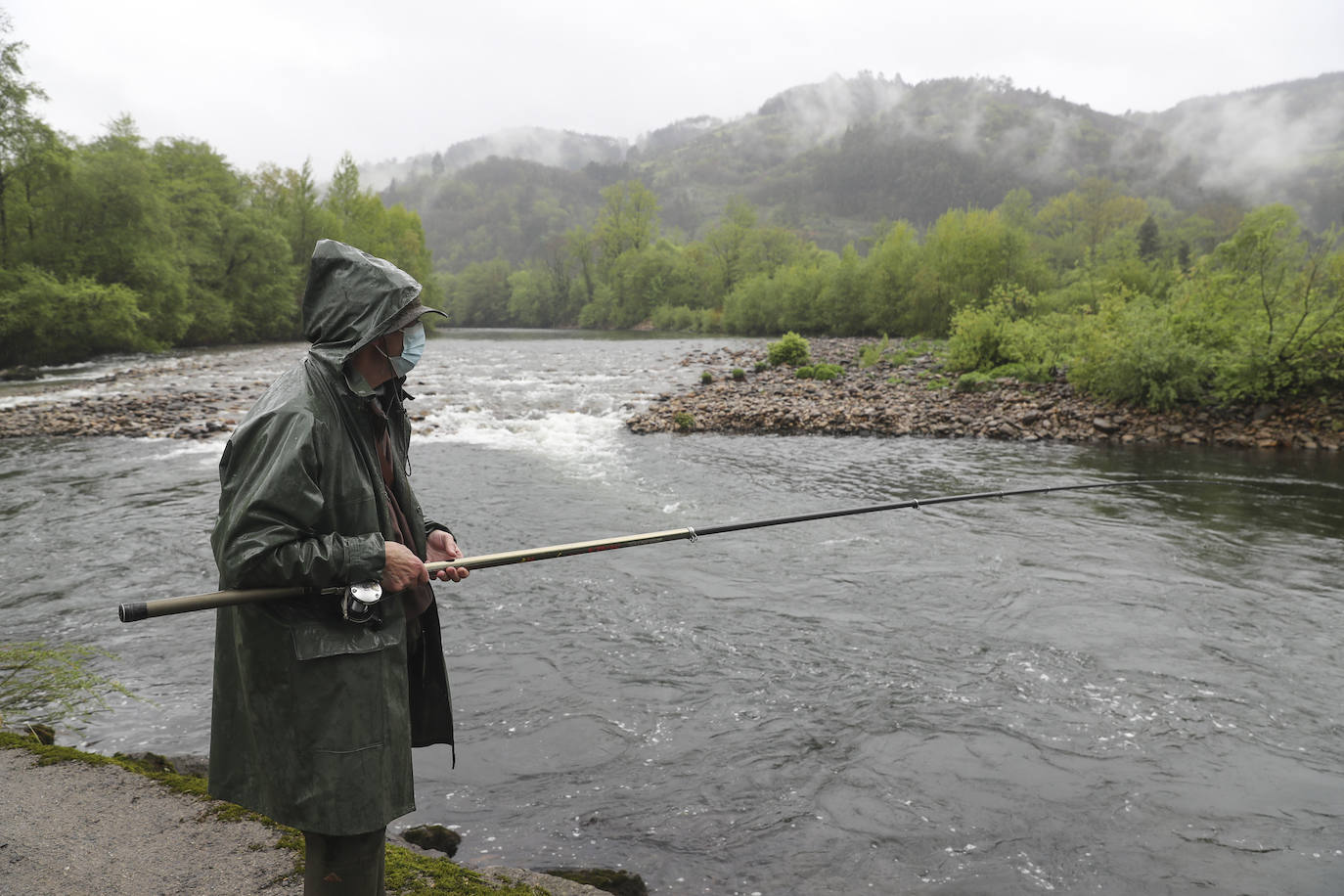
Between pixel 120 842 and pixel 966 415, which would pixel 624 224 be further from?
pixel 120 842

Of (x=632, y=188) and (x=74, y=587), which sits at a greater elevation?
(x=632, y=188)

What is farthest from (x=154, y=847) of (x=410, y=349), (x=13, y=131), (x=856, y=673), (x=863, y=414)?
(x=13, y=131)

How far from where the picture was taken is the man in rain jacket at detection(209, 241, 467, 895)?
222cm

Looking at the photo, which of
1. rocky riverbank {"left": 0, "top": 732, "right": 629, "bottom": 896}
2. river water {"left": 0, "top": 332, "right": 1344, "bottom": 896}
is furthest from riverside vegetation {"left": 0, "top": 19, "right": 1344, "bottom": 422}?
rocky riverbank {"left": 0, "top": 732, "right": 629, "bottom": 896}

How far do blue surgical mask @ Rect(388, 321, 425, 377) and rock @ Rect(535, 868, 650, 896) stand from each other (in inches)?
103

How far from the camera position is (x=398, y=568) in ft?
7.84

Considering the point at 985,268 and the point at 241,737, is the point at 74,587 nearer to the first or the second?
the point at 241,737

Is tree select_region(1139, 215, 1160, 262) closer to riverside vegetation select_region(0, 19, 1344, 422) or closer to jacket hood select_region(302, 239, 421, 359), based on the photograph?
Answer: riverside vegetation select_region(0, 19, 1344, 422)

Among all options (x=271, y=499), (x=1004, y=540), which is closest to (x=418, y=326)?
(x=271, y=499)

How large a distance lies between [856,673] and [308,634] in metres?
5.16

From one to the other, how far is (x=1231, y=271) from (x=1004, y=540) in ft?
42.7

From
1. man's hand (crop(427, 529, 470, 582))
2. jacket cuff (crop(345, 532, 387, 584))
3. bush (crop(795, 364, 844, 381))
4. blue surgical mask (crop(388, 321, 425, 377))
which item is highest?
blue surgical mask (crop(388, 321, 425, 377))

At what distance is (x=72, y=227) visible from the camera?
1368 inches

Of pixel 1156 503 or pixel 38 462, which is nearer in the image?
pixel 1156 503
